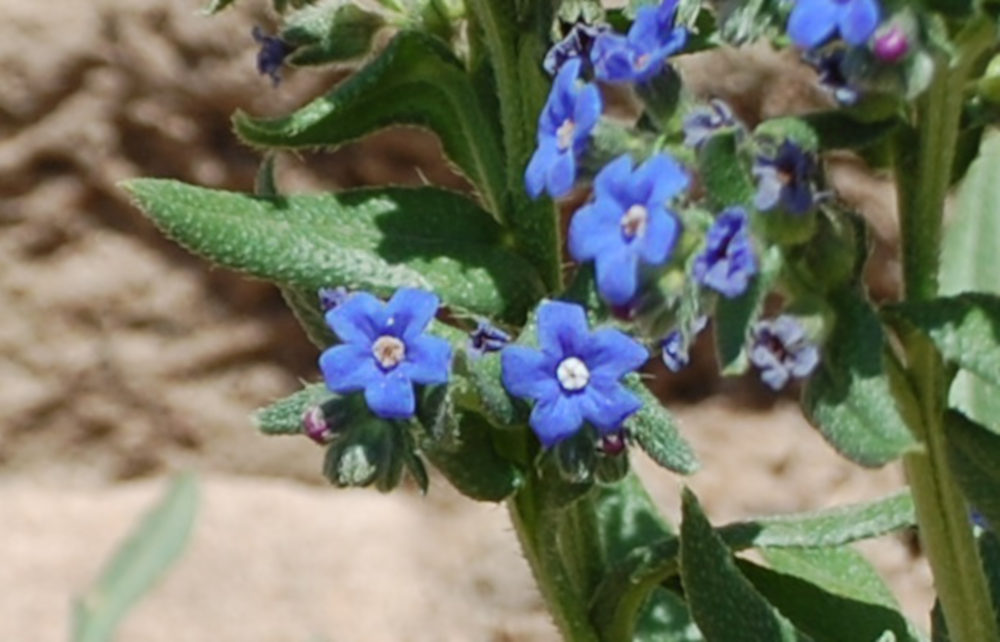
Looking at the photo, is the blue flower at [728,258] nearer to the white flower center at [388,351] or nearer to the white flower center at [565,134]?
the white flower center at [565,134]

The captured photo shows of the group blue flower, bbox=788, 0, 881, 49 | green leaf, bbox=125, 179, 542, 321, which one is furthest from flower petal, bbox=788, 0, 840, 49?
green leaf, bbox=125, 179, 542, 321

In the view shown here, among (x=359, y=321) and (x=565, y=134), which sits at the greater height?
(x=565, y=134)

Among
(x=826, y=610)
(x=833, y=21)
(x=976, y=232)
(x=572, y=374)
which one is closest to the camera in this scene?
(x=833, y=21)

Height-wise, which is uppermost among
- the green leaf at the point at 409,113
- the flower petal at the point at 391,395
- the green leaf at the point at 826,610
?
the green leaf at the point at 409,113

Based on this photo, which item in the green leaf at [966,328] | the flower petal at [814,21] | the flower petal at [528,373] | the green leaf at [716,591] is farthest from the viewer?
the green leaf at [716,591]

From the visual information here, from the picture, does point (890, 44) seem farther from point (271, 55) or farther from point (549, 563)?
point (271, 55)

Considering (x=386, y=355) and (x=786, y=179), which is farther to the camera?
(x=386, y=355)

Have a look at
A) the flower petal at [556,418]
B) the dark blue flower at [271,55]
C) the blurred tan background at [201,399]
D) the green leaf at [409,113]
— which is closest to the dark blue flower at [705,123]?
the flower petal at [556,418]

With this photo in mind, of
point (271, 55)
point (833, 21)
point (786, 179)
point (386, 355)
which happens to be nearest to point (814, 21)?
point (833, 21)
